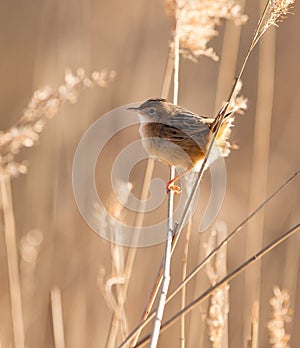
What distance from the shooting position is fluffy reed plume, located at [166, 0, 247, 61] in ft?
8.37

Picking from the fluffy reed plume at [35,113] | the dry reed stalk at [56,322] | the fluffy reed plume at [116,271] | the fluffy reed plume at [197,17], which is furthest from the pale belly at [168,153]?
the dry reed stalk at [56,322]

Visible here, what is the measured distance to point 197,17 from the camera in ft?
8.46

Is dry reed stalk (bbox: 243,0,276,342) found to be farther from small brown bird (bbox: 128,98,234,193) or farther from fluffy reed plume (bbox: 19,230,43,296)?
fluffy reed plume (bbox: 19,230,43,296)

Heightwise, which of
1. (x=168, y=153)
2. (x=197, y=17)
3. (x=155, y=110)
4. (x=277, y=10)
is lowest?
(x=277, y=10)

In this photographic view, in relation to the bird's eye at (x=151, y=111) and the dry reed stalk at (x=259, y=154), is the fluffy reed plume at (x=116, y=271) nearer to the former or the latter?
the bird's eye at (x=151, y=111)

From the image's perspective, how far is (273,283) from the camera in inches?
171

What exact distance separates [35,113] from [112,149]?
2.62 metres

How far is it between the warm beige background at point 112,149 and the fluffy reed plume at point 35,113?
99 centimetres

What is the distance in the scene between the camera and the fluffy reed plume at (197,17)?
255 cm

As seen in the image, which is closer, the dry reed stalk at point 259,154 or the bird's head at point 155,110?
the bird's head at point 155,110

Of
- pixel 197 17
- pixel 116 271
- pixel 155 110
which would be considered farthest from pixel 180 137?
pixel 116 271

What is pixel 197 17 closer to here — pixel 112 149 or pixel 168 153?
pixel 168 153

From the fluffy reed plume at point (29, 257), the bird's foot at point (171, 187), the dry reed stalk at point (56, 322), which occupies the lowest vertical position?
the dry reed stalk at point (56, 322)

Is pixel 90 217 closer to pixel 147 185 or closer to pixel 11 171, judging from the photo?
pixel 147 185
